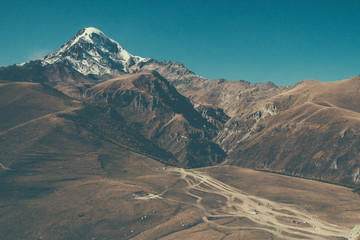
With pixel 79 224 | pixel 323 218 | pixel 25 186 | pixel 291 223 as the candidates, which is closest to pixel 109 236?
pixel 79 224

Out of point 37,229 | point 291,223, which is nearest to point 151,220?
point 37,229

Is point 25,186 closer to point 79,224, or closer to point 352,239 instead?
point 79,224

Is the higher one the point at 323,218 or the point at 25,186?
the point at 25,186

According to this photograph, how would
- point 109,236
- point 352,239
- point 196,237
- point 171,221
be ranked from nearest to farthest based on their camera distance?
point 352,239
point 196,237
point 109,236
point 171,221

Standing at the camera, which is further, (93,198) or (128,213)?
(93,198)

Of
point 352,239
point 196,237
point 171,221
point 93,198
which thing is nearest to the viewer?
point 352,239

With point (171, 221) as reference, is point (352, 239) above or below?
above

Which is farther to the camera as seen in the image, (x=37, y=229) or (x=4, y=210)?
(x=4, y=210)

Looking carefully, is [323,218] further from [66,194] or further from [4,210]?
[4,210]

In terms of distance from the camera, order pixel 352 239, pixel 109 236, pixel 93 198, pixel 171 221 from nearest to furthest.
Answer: pixel 352 239 < pixel 109 236 < pixel 171 221 < pixel 93 198
